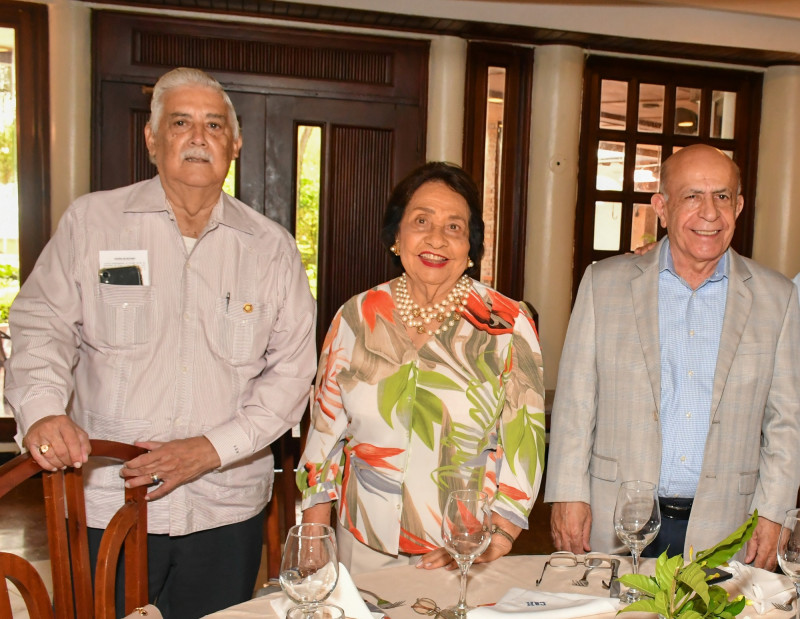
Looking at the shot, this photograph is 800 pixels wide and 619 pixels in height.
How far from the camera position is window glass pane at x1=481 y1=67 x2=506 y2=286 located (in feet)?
18.1

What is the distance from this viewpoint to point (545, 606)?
1.41m

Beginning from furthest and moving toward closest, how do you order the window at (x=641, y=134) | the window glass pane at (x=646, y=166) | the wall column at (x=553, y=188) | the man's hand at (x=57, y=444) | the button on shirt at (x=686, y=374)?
the window glass pane at (x=646, y=166), the window at (x=641, y=134), the wall column at (x=553, y=188), the button on shirt at (x=686, y=374), the man's hand at (x=57, y=444)

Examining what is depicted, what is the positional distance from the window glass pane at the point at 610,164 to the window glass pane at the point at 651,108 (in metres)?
0.26

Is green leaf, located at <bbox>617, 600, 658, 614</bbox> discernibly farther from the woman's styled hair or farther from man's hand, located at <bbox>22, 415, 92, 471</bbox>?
the woman's styled hair

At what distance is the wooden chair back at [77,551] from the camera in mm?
1480

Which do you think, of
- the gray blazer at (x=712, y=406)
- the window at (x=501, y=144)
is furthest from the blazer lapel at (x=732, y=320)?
the window at (x=501, y=144)

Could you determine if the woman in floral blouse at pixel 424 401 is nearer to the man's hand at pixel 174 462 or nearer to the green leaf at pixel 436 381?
the green leaf at pixel 436 381

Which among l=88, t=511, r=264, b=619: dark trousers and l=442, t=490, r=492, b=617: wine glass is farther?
l=88, t=511, r=264, b=619: dark trousers

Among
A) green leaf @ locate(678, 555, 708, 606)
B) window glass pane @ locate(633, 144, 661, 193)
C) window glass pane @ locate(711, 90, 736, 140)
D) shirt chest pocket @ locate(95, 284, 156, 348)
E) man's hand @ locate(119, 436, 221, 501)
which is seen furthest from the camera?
window glass pane @ locate(711, 90, 736, 140)

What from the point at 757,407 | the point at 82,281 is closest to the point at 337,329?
the point at 82,281

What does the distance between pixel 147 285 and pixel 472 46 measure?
12.7 ft

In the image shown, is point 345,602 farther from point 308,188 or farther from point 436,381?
point 308,188

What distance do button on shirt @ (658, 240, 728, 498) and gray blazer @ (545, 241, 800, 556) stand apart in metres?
0.03

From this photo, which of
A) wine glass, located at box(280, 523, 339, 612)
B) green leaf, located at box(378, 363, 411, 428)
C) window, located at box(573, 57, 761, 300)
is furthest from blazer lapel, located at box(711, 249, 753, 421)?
window, located at box(573, 57, 761, 300)
